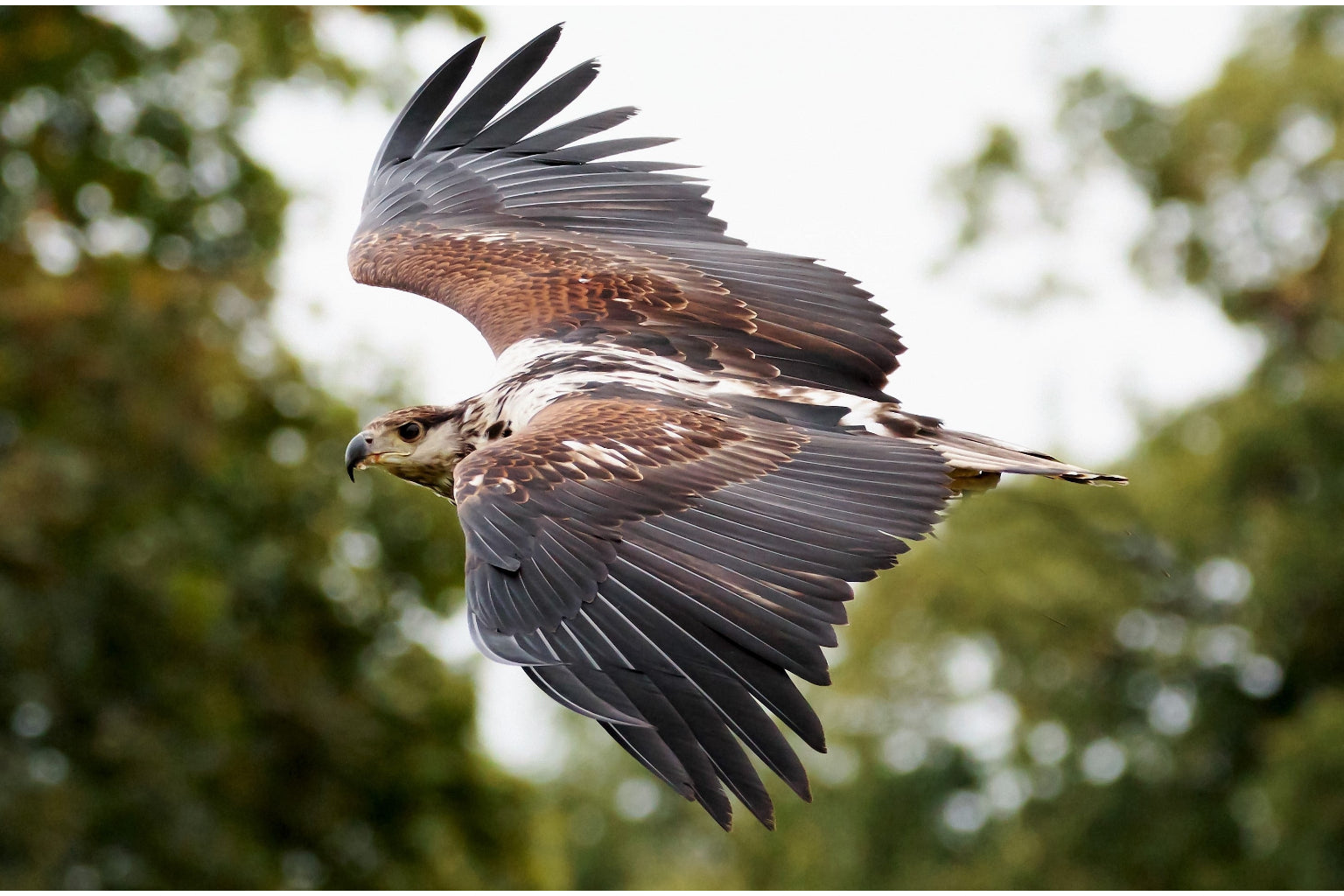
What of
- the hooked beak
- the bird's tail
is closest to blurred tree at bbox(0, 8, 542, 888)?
the hooked beak

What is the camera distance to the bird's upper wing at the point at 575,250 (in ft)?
16.7

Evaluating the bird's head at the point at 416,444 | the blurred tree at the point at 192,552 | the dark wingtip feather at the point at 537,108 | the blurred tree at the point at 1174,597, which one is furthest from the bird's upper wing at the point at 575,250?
the blurred tree at the point at 1174,597

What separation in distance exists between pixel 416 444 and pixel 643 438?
1.04 m

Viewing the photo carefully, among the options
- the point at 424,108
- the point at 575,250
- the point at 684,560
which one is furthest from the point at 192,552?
the point at 684,560

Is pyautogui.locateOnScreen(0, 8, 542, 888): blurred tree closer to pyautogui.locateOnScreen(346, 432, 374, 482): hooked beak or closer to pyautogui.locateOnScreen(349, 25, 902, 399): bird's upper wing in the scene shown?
pyautogui.locateOnScreen(349, 25, 902, 399): bird's upper wing

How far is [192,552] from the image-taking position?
13953 millimetres

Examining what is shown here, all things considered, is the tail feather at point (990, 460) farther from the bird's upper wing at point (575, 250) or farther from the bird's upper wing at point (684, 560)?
the bird's upper wing at point (575, 250)

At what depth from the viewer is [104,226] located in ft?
47.1

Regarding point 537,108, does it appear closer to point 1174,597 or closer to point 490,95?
point 490,95

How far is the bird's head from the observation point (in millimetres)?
5008

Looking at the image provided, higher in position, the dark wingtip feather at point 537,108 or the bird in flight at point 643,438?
the dark wingtip feather at point 537,108

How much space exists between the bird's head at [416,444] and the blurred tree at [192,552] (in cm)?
787

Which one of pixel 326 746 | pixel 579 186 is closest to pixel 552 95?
pixel 579 186

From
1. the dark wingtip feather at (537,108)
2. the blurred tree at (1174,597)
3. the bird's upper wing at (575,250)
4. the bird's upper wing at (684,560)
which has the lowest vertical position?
the bird's upper wing at (684,560)
